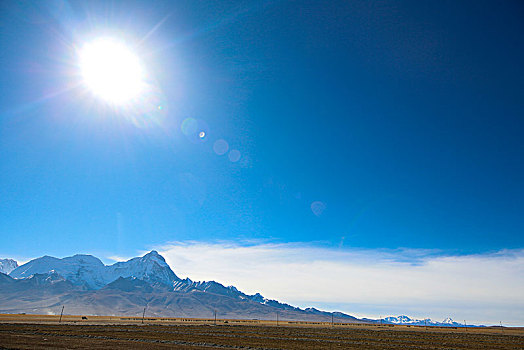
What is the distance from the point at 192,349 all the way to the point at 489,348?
1857 inches

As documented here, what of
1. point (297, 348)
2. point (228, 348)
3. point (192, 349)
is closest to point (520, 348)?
point (297, 348)

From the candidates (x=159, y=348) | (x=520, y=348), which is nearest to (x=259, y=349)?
(x=159, y=348)

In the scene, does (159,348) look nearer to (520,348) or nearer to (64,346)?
(64,346)

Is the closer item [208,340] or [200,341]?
[200,341]

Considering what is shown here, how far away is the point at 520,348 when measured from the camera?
2223 inches

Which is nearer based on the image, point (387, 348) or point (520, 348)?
point (387, 348)

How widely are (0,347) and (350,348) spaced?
143ft

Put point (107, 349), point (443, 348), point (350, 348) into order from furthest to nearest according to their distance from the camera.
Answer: point (443, 348) → point (350, 348) → point (107, 349)

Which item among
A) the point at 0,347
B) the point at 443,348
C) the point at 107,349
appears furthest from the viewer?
the point at 443,348

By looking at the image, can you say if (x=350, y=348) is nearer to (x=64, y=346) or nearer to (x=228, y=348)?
(x=228, y=348)

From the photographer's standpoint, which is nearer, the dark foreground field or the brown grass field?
the dark foreground field

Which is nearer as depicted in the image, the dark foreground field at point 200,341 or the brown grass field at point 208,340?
the dark foreground field at point 200,341

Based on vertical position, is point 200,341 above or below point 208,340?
below

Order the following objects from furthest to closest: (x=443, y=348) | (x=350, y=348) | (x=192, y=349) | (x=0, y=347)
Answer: (x=443, y=348) < (x=350, y=348) < (x=192, y=349) < (x=0, y=347)
